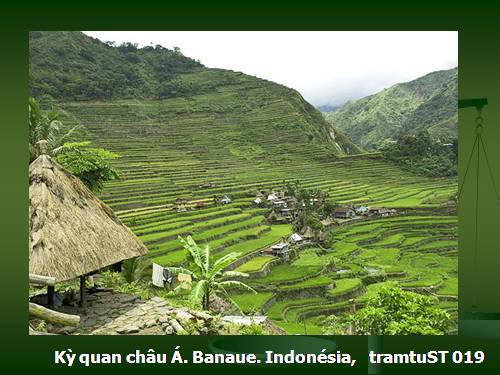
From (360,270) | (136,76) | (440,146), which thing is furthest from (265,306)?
(136,76)

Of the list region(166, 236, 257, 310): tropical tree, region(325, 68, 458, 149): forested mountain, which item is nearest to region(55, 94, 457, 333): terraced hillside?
region(325, 68, 458, 149): forested mountain

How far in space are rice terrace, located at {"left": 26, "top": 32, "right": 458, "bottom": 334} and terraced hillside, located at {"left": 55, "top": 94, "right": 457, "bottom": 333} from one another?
48 mm

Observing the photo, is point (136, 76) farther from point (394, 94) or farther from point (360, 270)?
point (360, 270)

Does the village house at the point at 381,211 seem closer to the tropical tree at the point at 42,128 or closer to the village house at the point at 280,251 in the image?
the village house at the point at 280,251

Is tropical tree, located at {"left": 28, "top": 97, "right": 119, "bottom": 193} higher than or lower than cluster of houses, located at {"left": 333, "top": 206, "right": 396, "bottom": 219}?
higher

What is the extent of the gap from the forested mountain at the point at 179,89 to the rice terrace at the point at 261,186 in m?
0.08

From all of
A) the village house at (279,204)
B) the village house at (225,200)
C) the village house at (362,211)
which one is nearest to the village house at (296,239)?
the village house at (279,204)

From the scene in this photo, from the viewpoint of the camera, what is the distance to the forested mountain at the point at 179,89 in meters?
22.1

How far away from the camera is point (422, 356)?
4.26 m

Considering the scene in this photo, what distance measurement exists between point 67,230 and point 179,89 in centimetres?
2141

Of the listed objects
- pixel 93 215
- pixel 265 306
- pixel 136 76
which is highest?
pixel 136 76

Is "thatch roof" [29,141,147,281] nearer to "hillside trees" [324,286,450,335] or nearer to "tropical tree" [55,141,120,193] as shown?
"tropical tree" [55,141,120,193]

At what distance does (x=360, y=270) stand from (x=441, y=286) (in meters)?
2.05

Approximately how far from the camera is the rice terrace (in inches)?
485
